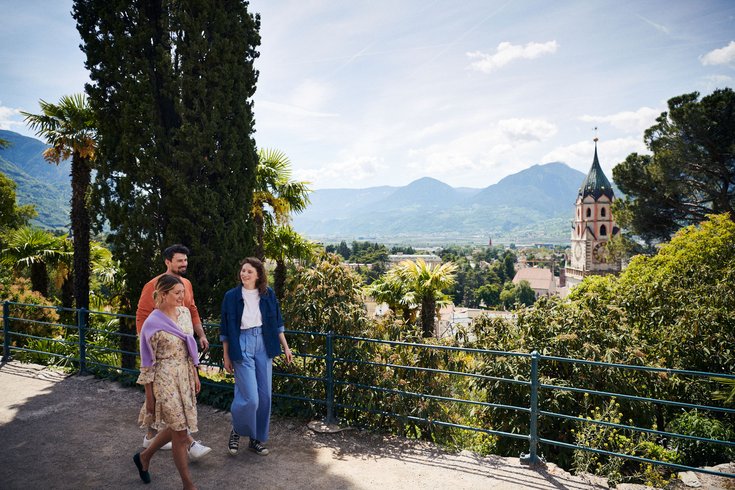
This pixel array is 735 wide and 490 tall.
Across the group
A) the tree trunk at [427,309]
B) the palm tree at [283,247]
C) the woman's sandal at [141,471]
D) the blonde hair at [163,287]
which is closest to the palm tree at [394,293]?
the tree trunk at [427,309]

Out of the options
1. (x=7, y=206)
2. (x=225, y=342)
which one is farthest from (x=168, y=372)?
(x=7, y=206)

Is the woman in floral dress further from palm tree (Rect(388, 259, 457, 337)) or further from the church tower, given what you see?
the church tower

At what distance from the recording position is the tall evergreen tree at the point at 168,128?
6.08 metres

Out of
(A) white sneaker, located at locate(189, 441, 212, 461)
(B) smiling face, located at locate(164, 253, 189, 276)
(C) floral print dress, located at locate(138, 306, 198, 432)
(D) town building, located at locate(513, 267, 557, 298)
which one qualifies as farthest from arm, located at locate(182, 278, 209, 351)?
(D) town building, located at locate(513, 267, 557, 298)

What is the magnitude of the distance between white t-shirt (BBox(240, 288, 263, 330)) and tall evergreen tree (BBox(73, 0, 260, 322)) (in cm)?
250

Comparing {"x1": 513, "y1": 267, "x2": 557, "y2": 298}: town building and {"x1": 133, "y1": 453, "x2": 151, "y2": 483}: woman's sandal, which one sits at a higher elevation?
{"x1": 133, "y1": 453, "x2": 151, "y2": 483}: woman's sandal

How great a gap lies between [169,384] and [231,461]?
124 cm

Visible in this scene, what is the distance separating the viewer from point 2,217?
21.1 m

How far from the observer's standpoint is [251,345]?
4113mm

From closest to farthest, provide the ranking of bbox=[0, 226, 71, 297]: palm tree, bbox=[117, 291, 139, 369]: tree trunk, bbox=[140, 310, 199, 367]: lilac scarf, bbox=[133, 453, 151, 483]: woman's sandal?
1. bbox=[140, 310, 199, 367]: lilac scarf
2. bbox=[133, 453, 151, 483]: woman's sandal
3. bbox=[117, 291, 139, 369]: tree trunk
4. bbox=[0, 226, 71, 297]: palm tree

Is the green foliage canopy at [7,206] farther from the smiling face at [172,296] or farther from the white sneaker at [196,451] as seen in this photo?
the smiling face at [172,296]

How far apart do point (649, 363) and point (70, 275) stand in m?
13.7

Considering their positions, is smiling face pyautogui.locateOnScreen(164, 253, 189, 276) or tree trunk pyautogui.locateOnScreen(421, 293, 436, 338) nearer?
smiling face pyautogui.locateOnScreen(164, 253, 189, 276)

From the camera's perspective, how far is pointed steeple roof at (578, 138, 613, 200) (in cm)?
8000
